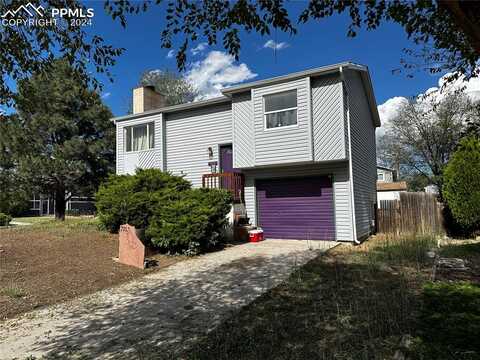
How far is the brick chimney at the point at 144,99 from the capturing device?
596 inches

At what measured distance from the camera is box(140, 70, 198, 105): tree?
28.7 metres

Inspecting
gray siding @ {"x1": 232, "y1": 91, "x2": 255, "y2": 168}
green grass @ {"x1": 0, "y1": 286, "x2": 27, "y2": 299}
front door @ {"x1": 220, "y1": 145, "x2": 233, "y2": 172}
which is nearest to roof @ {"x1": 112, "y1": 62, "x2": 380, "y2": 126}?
gray siding @ {"x1": 232, "y1": 91, "x2": 255, "y2": 168}

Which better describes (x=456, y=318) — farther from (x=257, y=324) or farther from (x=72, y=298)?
(x=72, y=298)

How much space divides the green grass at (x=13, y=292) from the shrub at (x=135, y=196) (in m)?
3.93

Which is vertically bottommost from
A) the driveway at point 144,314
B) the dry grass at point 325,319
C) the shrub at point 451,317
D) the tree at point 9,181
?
the driveway at point 144,314

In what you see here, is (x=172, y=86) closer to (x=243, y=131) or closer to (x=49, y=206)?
(x=49, y=206)

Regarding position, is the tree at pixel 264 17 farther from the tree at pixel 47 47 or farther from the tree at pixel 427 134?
the tree at pixel 427 134

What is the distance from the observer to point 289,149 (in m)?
10.3

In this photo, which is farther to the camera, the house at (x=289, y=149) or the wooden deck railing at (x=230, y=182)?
the wooden deck railing at (x=230, y=182)

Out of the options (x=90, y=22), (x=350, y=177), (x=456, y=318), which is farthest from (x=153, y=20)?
(x=350, y=177)

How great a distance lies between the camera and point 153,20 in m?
4.07

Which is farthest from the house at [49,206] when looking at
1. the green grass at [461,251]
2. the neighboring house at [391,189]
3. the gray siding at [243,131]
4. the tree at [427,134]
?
the tree at [427,134]

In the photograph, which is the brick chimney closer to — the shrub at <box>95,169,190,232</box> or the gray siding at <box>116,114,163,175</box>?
the gray siding at <box>116,114,163,175</box>

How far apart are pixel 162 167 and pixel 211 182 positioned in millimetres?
2993
